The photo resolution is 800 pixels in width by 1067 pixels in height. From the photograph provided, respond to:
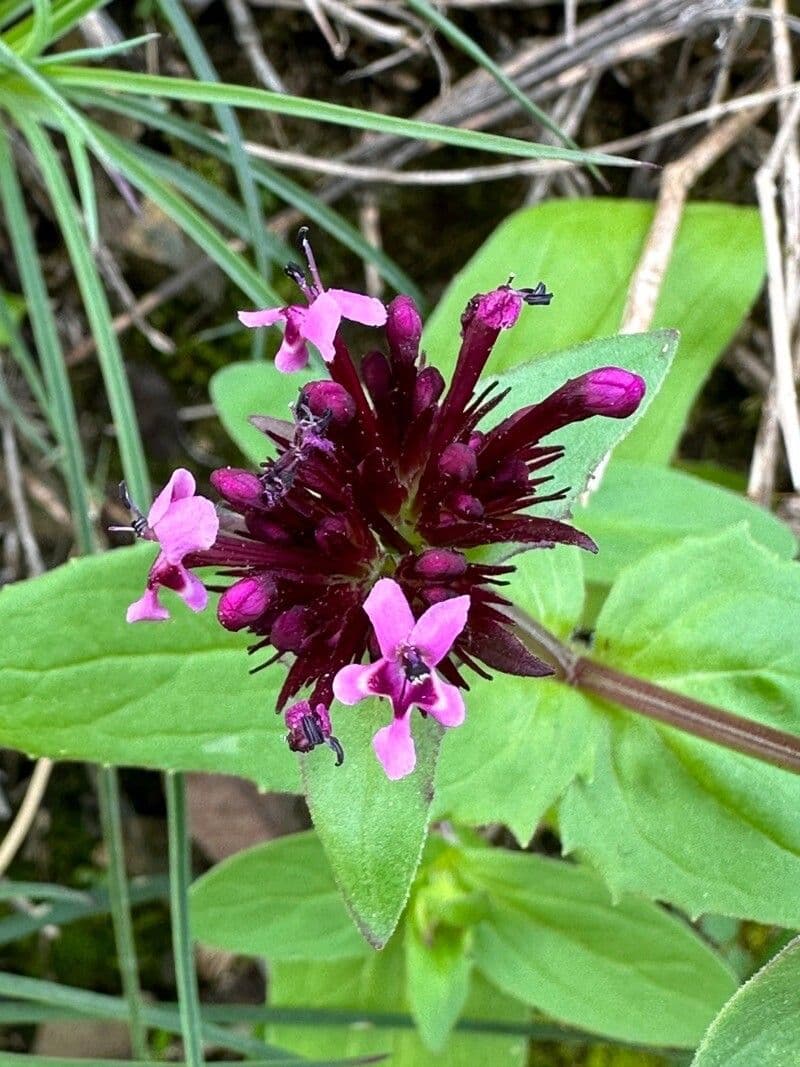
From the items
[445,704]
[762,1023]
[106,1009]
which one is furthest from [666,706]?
[106,1009]

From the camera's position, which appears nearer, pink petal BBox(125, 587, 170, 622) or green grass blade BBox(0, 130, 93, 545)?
pink petal BBox(125, 587, 170, 622)

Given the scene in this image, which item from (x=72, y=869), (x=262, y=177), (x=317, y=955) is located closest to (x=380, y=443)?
(x=262, y=177)

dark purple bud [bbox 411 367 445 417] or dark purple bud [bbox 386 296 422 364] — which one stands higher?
dark purple bud [bbox 386 296 422 364]

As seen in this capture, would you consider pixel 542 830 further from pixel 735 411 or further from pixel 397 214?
pixel 397 214

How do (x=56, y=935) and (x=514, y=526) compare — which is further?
(x=56, y=935)

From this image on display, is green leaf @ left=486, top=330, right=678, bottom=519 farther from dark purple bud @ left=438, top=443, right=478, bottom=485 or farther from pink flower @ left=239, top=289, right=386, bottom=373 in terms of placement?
pink flower @ left=239, top=289, right=386, bottom=373

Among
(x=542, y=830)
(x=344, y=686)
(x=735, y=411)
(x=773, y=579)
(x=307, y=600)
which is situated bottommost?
(x=542, y=830)

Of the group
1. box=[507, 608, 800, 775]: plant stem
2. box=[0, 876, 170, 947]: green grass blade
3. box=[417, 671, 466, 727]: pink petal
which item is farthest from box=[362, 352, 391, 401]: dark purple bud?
box=[0, 876, 170, 947]: green grass blade
